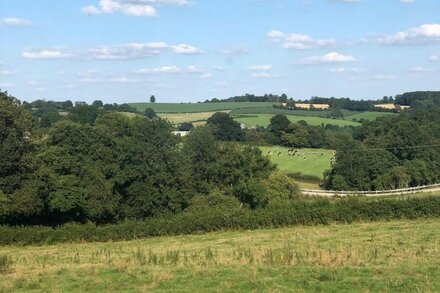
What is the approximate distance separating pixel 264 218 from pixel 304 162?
Answer: 57.8 m

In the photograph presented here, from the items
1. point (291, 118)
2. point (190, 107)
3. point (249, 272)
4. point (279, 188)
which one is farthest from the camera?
point (190, 107)

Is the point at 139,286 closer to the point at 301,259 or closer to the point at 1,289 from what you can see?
the point at 1,289

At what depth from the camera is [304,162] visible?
3644 inches

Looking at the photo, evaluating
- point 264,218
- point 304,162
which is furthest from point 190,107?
point 264,218

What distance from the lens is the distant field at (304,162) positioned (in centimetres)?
8731

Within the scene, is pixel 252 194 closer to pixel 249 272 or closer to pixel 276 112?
pixel 249 272

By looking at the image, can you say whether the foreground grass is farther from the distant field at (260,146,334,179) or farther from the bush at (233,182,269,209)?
→ the distant field at (260,146,334,179)

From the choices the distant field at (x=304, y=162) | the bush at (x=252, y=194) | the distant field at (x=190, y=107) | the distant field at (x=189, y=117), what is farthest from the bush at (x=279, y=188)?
the distant field at (x=190, y=107)

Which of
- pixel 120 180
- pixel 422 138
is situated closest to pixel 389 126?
pixel 422 138

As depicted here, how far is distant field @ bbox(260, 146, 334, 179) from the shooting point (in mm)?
87312

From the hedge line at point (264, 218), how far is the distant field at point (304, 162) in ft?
158

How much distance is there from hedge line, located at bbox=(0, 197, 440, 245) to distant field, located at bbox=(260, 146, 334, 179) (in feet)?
158

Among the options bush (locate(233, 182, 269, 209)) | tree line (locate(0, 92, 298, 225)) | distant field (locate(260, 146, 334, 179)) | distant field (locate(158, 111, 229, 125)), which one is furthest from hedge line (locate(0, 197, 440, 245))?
distant field (locate(158, 111, 229, 125))

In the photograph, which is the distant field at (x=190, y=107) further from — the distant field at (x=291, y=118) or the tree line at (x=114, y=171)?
the tree line at (x=114, y=171)
